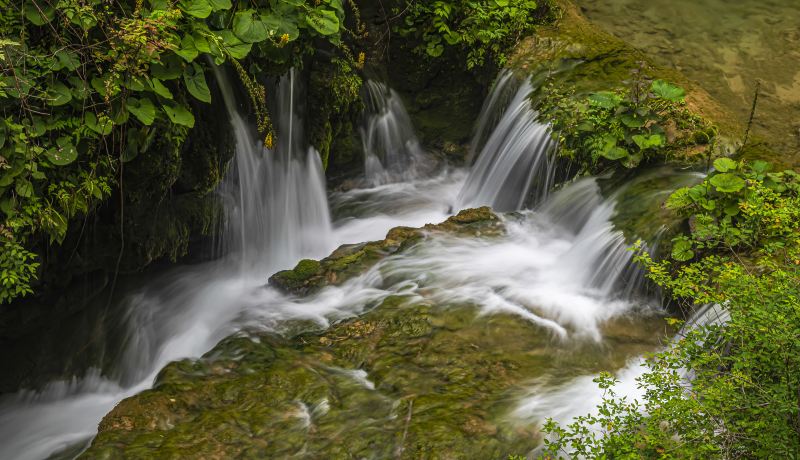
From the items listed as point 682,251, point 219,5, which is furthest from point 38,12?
point 682,251

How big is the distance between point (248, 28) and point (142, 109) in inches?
43.3

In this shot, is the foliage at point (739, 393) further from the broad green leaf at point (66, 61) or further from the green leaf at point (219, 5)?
the broad green leaf at point (66, 61)

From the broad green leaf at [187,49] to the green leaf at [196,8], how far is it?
15cm

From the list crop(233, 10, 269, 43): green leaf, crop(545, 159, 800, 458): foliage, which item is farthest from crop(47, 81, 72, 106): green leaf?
crop(545, 159, 800, 458): foliage

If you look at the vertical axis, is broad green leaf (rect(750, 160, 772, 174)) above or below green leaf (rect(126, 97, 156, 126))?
below

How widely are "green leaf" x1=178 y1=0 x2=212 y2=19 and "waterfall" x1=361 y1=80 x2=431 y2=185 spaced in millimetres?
3449

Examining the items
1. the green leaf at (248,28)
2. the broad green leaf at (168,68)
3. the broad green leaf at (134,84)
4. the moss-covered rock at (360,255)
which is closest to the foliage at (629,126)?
the moss-covered rock at (360,255)

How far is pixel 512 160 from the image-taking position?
7145 millimetres

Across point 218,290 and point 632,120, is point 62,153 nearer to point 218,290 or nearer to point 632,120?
point 218,290

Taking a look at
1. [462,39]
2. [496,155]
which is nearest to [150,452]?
[496,155]

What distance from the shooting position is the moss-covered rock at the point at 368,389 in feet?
12.9

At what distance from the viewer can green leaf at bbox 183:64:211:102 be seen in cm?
459

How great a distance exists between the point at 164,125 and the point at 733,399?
3691 millimetres

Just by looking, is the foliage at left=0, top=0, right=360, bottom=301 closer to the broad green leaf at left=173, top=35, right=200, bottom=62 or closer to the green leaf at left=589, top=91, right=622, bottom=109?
the broad green leaf at left=173, top=35, right=200, bottom=62
